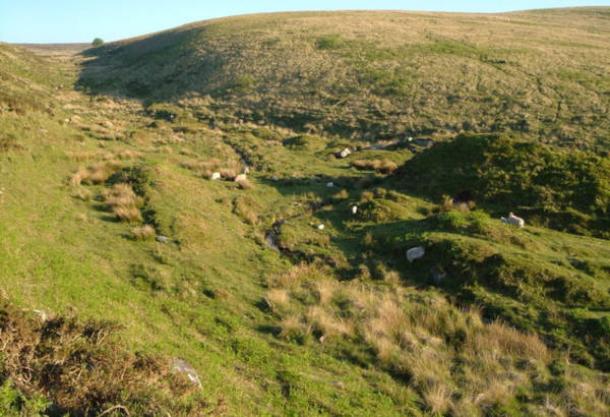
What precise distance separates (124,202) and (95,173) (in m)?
5.36

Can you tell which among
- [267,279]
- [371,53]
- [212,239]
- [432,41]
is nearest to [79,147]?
[212,239]

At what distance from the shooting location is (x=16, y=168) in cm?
2239

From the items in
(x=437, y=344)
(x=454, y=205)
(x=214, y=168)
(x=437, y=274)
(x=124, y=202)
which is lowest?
(x=437, y=344)

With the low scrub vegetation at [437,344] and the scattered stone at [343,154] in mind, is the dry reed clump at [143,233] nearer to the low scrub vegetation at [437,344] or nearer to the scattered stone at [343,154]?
the low scrub vegetation at [437,344]

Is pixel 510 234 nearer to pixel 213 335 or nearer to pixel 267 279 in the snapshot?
pixel 267 279

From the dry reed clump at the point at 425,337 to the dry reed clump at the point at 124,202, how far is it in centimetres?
710

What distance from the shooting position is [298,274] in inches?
675

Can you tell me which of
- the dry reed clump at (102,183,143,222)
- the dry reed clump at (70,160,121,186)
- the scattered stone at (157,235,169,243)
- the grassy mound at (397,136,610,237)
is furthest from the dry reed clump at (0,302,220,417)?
the grassy mound at (397,136,610,237)

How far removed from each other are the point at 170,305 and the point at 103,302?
6.36 ft

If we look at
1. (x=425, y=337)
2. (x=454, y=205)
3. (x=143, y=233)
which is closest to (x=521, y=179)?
(x=454, y=205)

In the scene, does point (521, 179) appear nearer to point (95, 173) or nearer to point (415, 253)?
point (415, 253)

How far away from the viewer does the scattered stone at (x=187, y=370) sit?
367 inches

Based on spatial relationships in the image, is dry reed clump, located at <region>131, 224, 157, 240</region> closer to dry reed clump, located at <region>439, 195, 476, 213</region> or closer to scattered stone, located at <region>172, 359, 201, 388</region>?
scattered stone, located at <region>172, 359, 201, 388</region>

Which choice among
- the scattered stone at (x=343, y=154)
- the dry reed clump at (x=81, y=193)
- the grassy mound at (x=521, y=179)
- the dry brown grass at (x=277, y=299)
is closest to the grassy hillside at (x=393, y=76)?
the scattered stone at (x=343, y=154)
